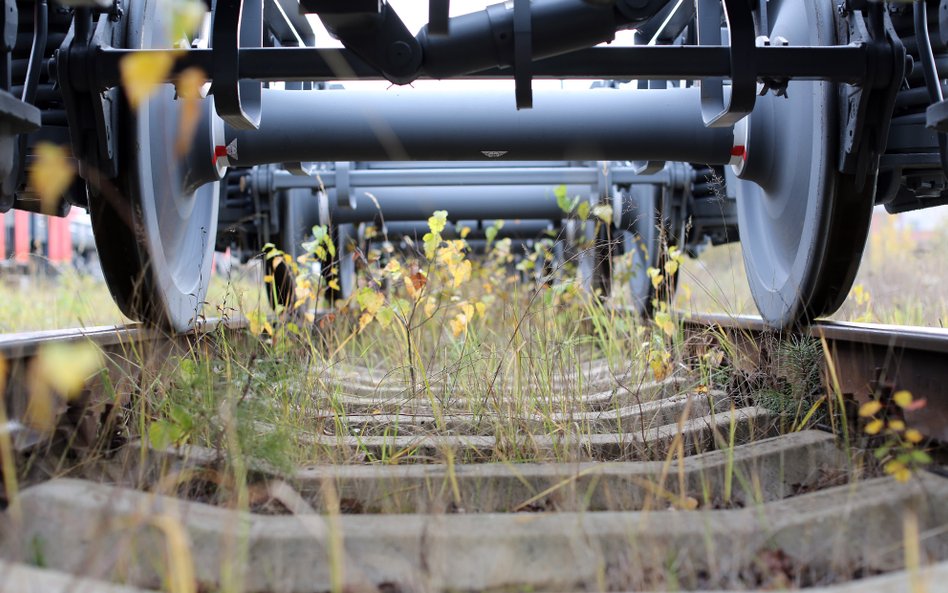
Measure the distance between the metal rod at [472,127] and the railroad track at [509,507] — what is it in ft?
2.79

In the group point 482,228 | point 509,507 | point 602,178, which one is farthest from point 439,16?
point 482,228

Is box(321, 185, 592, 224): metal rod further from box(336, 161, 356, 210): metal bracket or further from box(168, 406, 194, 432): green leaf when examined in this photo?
box(168, 406, 194, 432): green leaf

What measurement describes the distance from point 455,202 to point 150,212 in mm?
2871

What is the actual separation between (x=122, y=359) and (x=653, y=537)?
1623 millimetres

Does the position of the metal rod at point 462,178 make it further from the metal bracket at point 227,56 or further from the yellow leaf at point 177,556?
the yellow leaf at point 177,556

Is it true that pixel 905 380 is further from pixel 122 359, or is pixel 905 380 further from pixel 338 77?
pixel 122 359

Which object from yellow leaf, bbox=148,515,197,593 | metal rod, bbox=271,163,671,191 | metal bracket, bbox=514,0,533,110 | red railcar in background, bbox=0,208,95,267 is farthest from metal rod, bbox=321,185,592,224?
red railcar in background, bbox=0,208,95,267

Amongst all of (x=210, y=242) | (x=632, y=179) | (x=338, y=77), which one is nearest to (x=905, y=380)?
(x=338, y=77)

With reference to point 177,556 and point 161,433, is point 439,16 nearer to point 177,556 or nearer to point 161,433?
point 161,433

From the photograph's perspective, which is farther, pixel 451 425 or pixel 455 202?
pixel 455 202

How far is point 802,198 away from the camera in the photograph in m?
2.71

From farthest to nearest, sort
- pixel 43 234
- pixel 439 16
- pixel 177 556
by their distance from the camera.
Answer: pixel 43 234 < pixel 439 16 < pixel 177 556

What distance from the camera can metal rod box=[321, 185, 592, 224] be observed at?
207 inches

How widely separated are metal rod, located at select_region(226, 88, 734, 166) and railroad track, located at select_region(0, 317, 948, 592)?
2.79ft
